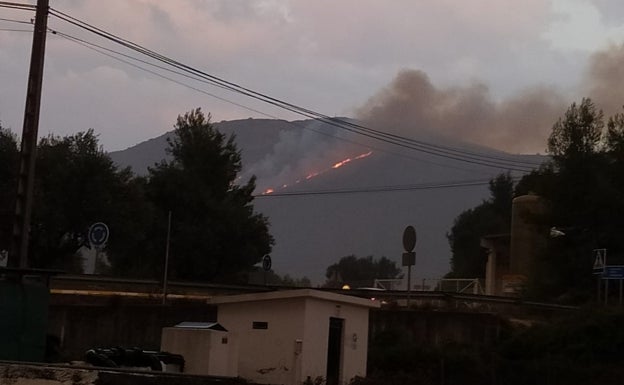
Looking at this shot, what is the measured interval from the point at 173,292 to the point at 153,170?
22341 millimetres

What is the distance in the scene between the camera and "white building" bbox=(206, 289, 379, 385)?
23.9 m

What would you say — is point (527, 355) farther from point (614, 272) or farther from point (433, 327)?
point (614, 272)

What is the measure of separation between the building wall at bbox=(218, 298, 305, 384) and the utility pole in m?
5.67

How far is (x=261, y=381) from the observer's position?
80.2 feet

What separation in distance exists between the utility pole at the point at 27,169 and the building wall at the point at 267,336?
18.6ft

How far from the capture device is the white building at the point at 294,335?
2388 cm

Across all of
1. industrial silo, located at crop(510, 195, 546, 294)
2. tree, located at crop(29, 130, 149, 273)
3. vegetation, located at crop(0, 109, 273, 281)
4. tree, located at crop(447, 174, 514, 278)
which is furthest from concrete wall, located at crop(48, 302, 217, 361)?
tree, located at crop(447, 174, 514, 278)

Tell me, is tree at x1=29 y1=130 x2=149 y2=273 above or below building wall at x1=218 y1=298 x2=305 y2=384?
above

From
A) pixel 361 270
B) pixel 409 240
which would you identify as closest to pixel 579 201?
pixel 409 240

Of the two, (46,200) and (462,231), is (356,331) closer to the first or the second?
(46,200)

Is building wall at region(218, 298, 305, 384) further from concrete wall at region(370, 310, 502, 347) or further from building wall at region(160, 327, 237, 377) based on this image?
concrete wall at region(370, 310, 502, 347)

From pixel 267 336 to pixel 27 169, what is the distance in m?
7.52

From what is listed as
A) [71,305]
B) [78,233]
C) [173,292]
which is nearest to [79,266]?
[78,233]

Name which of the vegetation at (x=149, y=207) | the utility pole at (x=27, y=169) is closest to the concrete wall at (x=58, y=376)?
the utility pole at (x=27, y=169)
